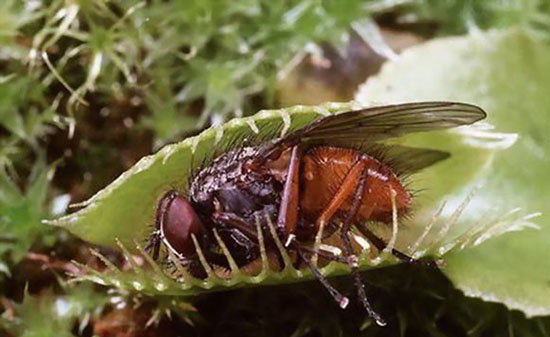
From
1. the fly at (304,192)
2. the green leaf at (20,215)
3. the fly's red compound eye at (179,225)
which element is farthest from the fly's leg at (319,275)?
the green leaf at (20,215)

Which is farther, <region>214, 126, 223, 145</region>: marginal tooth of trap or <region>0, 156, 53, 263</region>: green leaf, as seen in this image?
<region>0, 156, 53, 263</region>: green leaf

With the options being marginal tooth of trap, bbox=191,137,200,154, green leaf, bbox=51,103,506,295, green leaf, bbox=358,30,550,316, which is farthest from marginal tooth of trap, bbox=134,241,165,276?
green leaf, bbox=358,30,550,316

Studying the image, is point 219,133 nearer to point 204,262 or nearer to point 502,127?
point 204,262

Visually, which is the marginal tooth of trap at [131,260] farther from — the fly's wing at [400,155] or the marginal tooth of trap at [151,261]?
the fly's wing at [400,155]

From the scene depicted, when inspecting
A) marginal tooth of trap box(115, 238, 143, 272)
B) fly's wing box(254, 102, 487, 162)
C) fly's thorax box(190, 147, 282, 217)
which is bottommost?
marginal tooth of trap box(115, 238, 143, 272)

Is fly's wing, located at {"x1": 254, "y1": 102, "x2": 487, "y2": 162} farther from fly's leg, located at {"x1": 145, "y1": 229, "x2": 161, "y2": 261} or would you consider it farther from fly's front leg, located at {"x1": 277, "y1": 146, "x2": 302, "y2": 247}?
fly's leg, located at {"x1": 145, "y1": 229, "x2": 161, "y2": 261}

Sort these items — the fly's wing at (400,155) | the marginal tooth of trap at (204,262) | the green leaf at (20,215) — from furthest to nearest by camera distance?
the green leaf at (20,215) < the fly's wing at (400,155) < the marginal tooth of trap at (204,262)

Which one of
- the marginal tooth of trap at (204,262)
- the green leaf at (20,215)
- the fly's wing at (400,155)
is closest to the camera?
the marginal tooth of trap at (204,262)

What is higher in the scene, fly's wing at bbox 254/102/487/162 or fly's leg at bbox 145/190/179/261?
fly's wing at bbox 254/102/487/162
